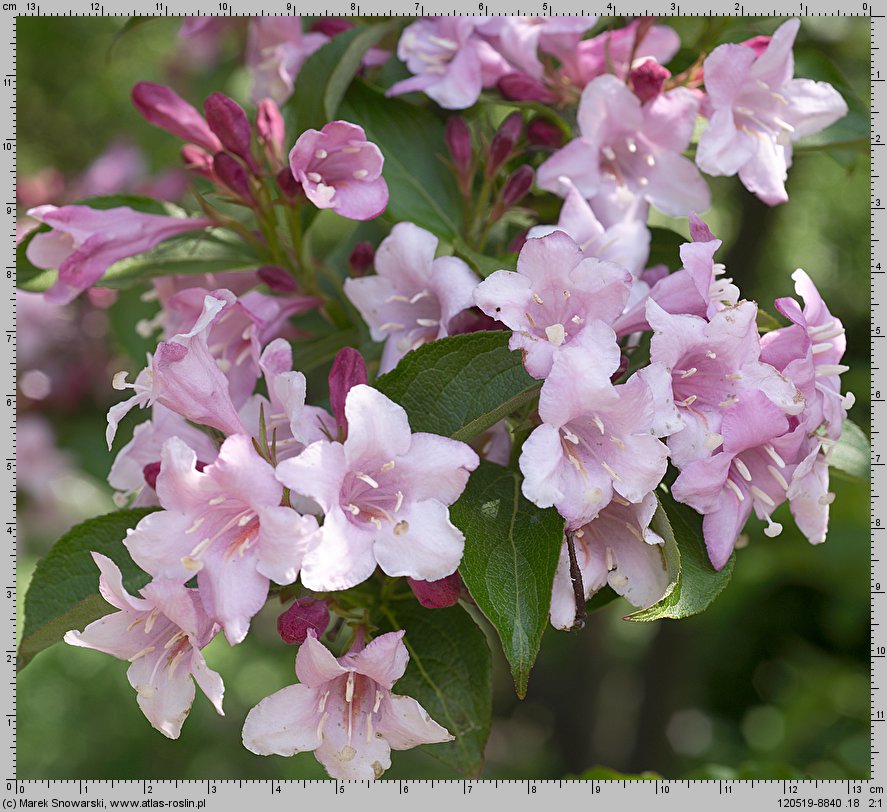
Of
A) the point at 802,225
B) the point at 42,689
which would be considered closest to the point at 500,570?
the point at 42,689

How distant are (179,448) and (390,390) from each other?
253 millimetres

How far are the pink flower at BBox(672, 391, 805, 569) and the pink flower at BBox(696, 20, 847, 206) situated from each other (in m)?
0.41

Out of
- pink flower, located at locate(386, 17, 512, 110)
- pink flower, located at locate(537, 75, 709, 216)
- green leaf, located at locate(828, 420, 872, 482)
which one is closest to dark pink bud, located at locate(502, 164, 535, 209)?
pink flower, located at locate(537, 75, 709, 216)

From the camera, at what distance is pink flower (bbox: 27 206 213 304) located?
1.45 metres

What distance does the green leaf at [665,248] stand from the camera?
150 centimetres

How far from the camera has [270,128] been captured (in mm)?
1476

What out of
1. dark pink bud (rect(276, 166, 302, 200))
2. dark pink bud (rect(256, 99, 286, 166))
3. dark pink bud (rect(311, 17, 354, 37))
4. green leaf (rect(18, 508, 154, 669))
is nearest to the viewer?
green leaf (rect(18, 508, 154, 669))

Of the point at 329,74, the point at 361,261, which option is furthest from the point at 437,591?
the point at 329,74

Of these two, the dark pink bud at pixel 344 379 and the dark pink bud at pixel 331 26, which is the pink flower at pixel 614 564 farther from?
the dark pink bud at pixel 331 26

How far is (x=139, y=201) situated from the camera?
1.55m

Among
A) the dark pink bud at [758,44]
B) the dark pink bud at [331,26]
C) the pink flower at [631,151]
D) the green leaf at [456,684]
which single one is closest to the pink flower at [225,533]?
the green leaf at [456,684]

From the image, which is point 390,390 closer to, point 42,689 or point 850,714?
point 850,714

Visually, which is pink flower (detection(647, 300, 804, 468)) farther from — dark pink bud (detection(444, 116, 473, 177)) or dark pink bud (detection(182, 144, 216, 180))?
dark pink bud (detection(182, 144, 216, 180))

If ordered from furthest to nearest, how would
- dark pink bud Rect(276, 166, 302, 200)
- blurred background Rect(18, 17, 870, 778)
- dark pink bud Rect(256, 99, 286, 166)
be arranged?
1. blurred background Rect(18, 17, 870, 778)
2. dark pink bud Rect(256, 99, 286, 166)
3. dark pink bud Rect(276, 166, 302, 200)
